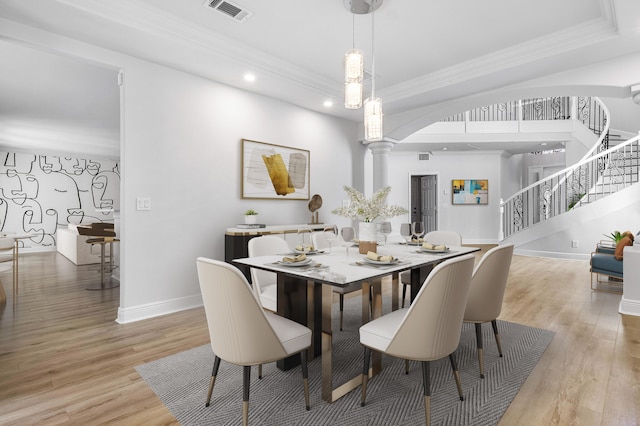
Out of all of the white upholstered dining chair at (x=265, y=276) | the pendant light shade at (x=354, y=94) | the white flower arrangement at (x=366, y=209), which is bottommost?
the white upholstered dining chair at (x=265, y=276)

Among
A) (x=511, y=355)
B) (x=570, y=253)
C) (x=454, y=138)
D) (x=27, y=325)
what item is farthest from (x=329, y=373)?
(x=454, y=138)

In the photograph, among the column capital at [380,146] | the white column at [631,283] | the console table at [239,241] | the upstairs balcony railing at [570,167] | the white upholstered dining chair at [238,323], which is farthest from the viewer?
the upstairs balcony railing at [570,167]

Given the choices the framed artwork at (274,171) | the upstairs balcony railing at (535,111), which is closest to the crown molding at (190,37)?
the framed artwork at (274,171)

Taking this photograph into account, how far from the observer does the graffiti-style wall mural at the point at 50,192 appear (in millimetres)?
8250

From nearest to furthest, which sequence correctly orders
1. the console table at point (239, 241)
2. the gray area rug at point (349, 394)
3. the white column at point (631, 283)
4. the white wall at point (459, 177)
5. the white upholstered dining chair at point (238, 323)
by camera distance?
the white upholstered dining chair at point (238, 323) < the gray area rug at point (349, 394) < the white column at point (631, 283) < the console table at point (239, 241) < the white wall at point (459, 177)

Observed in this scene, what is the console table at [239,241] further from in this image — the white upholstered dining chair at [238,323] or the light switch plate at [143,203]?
the white upholstered dining chair at [238,323]

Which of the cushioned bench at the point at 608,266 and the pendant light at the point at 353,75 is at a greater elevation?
the pendant light at the point at 353,75

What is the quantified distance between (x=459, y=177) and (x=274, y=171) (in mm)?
7163

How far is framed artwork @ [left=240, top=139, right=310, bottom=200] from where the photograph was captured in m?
4.29

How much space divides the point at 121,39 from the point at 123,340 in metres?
2.59

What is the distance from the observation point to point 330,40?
338 cm

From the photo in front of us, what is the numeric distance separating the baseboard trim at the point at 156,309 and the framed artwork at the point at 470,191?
8.26 metres

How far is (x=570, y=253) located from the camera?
697 cm


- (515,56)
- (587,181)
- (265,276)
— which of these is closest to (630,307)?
(515,56)
